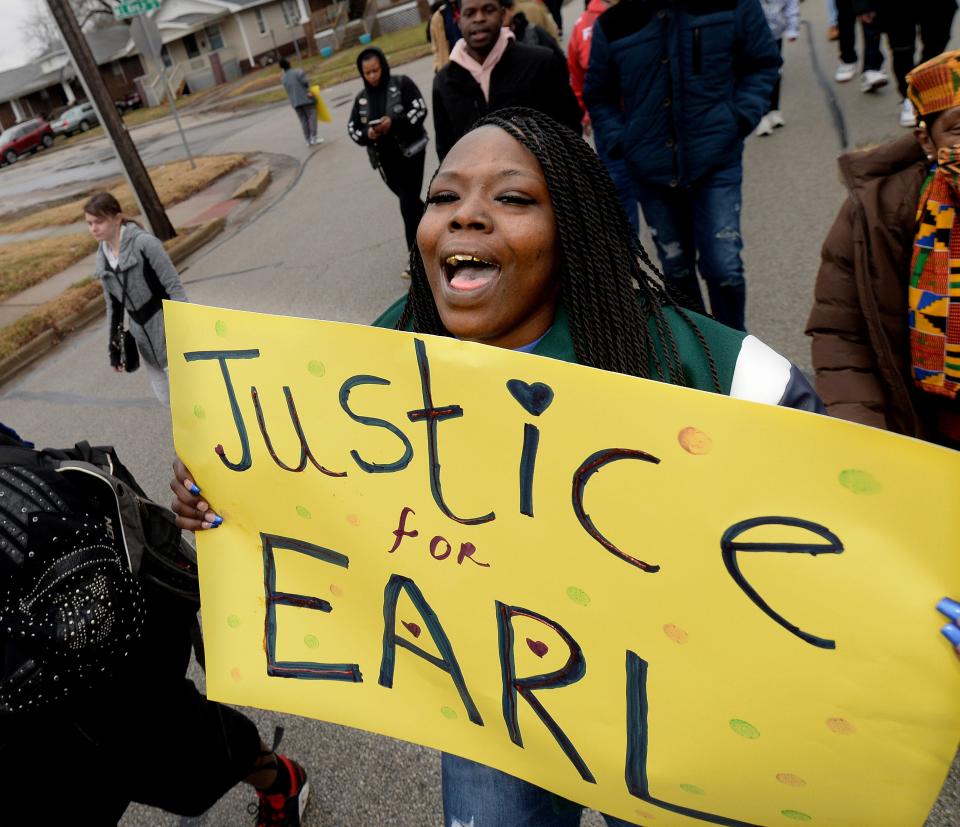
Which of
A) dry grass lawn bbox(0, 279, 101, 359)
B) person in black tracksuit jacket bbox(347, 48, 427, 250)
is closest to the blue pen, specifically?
person in black tracksuit jacket bbox(347, 48, 427, 250)

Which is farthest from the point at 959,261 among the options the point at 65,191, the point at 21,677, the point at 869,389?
the point at 65,191

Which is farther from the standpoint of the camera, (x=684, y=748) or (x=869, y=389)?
(x=869, y=389)

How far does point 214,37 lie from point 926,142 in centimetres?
4984

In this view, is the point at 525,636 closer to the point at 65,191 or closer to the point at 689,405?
the point at 689,405

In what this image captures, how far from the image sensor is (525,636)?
1.22 m

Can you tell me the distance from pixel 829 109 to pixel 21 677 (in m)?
7.62

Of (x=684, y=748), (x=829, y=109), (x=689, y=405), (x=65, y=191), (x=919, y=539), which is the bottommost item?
(x=65, y=191)

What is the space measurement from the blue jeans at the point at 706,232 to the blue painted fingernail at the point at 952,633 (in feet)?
7.59

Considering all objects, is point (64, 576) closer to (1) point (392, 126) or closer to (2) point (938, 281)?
(2) point (938, 281)

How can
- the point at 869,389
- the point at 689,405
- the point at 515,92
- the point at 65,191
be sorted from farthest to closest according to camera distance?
the point at 65,191 → the point at 515,92 → the point at 869,389 → the point at 689,405

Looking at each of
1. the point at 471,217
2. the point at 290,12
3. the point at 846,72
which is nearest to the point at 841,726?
the point at 471,217

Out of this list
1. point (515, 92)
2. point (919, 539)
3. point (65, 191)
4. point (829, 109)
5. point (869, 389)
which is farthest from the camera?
point (65, 191)

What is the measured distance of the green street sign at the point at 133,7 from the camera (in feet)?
27.6

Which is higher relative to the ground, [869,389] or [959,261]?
[959,261]
